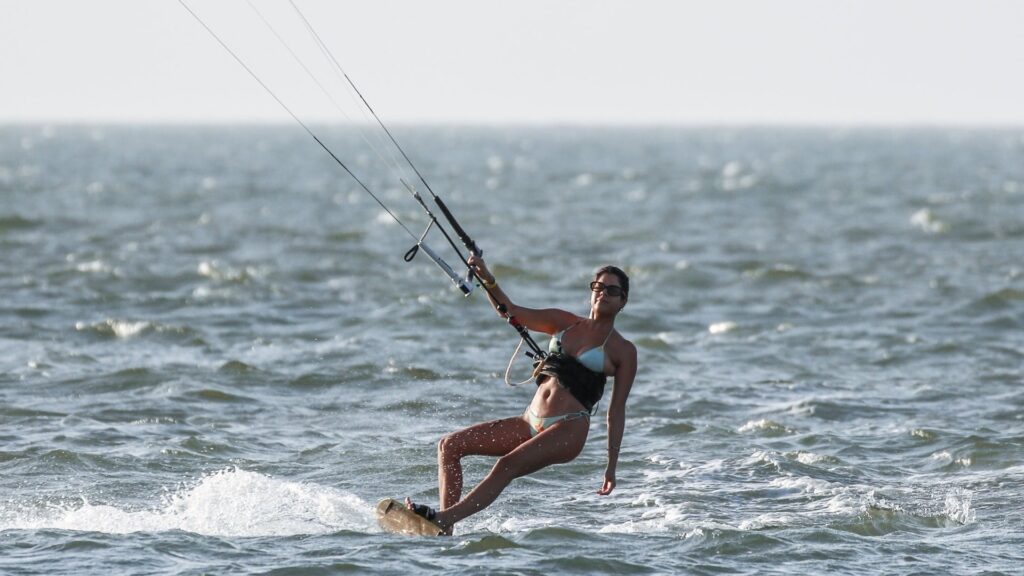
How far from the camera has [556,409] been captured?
9680mm

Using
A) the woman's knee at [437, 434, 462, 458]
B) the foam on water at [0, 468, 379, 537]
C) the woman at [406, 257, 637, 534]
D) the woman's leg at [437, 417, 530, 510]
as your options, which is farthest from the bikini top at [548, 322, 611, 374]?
the foam on water at [0, 468, 379, 537]

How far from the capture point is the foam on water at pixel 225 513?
10180 millimetres

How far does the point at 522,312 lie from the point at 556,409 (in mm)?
639

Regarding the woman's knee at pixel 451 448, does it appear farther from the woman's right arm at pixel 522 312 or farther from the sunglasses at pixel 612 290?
the sunglasses at pixel 612 290

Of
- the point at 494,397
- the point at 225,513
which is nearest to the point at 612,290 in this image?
the point at 225,513

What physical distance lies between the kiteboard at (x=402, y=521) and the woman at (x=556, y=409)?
51 mm

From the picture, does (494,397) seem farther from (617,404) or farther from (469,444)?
(617,404)

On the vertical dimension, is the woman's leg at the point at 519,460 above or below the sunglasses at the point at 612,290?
below

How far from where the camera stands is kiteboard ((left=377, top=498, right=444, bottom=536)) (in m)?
9.64

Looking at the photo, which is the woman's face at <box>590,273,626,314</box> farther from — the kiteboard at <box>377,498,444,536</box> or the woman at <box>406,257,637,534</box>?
the kiteboard at <box>377,498,444,536</box>

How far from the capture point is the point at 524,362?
18.4 metres

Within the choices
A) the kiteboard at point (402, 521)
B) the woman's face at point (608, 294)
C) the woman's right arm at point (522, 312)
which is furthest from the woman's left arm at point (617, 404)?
the kiteboard at point (402, 521)

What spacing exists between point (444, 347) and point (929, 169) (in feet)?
194

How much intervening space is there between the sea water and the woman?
1.19 ft
